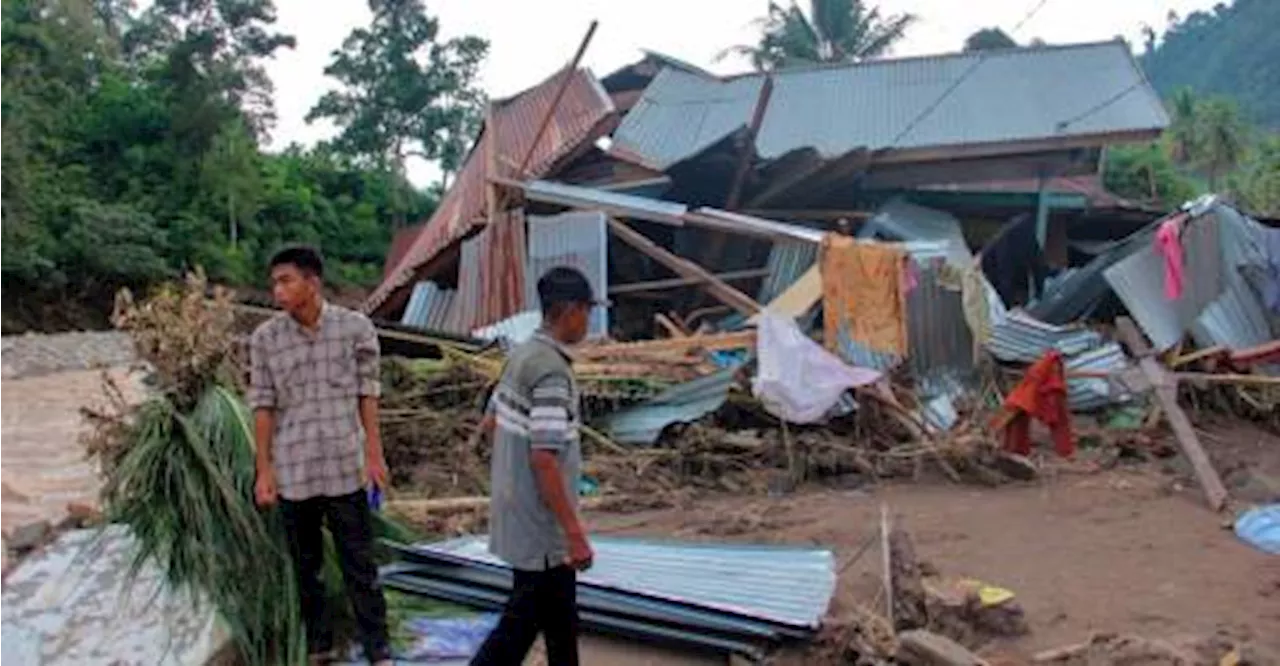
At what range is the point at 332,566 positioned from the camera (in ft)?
14.9

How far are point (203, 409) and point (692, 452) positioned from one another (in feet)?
14.2

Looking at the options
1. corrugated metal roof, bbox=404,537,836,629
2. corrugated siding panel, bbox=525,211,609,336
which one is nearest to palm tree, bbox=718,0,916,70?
corrugated siding panel, bbox=525,211,609,336

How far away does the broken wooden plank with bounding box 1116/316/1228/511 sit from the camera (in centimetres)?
769

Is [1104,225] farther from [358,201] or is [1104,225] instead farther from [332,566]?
[358,201]

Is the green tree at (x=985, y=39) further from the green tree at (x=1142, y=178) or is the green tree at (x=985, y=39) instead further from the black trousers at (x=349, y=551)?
the black trousers at (x=349, y=551)

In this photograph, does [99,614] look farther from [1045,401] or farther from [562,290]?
[1045,401]

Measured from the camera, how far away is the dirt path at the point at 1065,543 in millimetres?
5234

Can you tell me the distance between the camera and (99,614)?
4.58 metres

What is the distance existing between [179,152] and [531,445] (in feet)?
91.3

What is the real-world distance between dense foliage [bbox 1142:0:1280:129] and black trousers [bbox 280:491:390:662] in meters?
55.0

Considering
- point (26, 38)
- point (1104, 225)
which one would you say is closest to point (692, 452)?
point (1104, 225)

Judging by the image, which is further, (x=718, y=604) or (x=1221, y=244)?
(x=1221, y=244)

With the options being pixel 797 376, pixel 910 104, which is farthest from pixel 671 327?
pixel 910 104

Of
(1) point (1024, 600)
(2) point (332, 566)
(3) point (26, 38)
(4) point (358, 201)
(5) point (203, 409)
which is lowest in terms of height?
(1) point (1024, 600)
